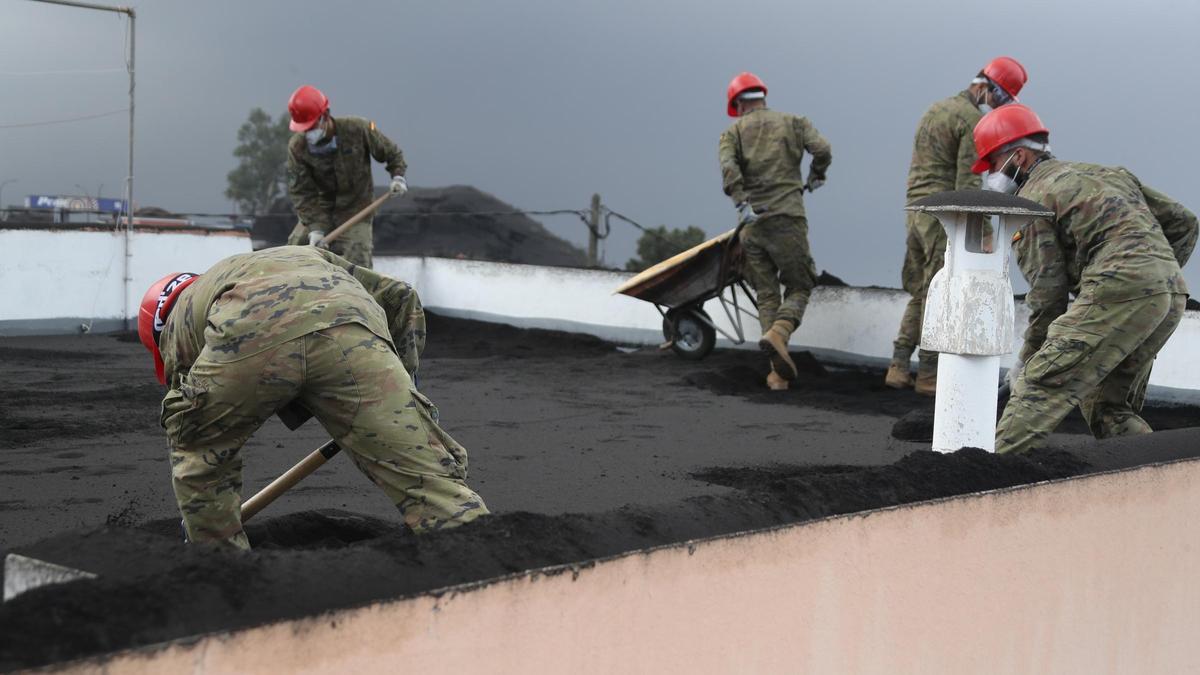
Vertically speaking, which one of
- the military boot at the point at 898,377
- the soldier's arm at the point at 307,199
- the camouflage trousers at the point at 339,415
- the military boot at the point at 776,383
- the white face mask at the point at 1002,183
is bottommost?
the military boot at the point at 776,383

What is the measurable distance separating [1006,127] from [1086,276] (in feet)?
2.45

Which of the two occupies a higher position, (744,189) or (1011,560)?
(744,189)

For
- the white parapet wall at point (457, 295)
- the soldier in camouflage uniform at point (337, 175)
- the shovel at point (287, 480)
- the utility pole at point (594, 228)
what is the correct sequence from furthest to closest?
the utility pole at point (594, 228)
the white parapet wall at point (457, 295)
the soldier in camouflage uniform at point (337, 175)
the shovel at point (287, 480)

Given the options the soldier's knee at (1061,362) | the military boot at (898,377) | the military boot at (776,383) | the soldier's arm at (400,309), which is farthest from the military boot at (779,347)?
the soldier's arm at (400,309)

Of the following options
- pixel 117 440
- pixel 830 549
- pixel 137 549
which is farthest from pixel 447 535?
pixel 117 440

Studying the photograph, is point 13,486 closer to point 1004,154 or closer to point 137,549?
point 137,549

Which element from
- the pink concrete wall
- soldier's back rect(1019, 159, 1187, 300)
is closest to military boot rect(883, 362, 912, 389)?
soldier's back rect(1019, 159, 1187, 300)

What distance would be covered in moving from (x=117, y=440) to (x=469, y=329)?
19.5 feet

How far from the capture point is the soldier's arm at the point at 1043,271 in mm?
5164

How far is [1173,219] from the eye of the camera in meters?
5.40

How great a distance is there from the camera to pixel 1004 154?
5406mm

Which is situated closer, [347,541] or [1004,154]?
[347,541]

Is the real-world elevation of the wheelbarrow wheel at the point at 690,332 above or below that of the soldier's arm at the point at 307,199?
below

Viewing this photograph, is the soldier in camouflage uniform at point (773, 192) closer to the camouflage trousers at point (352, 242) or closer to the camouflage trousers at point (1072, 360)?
the camouflage trousers at point (352, 242)
